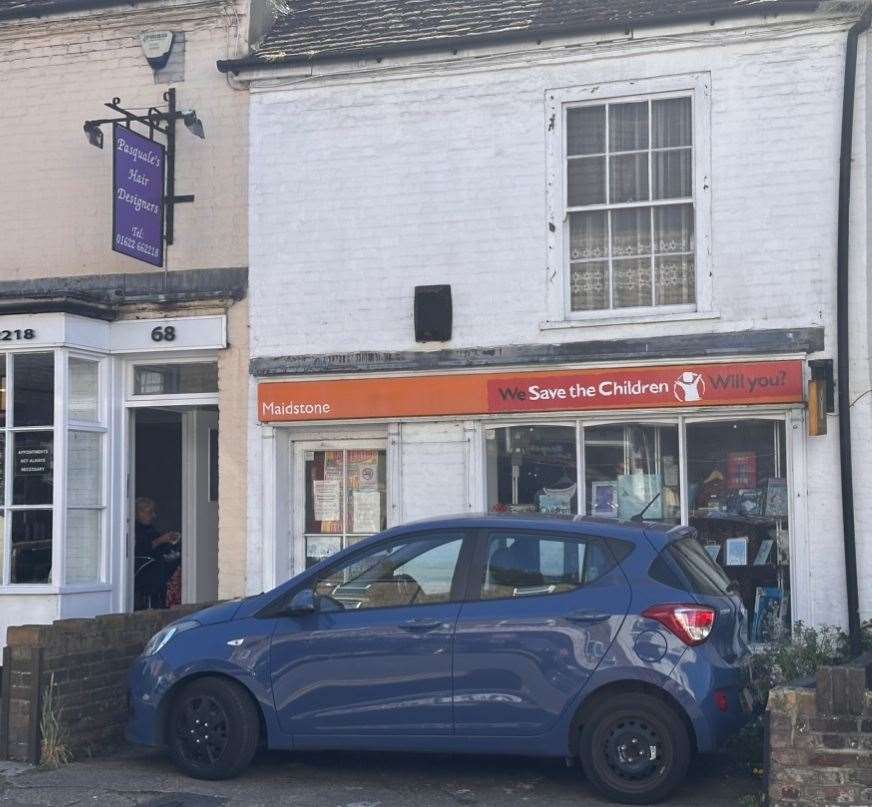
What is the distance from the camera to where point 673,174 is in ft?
36.7

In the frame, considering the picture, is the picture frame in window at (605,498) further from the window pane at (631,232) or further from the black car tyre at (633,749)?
the black car tyre at (633,749)

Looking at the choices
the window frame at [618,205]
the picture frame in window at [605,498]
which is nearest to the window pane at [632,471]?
the picture frame in window at [605,498]

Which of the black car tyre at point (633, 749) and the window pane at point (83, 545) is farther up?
the window pane at point (83, 545)

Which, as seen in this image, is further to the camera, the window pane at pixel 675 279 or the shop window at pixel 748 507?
the window pane at pixel 675 279

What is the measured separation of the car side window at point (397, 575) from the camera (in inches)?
325

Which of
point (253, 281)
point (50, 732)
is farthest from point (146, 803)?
point (253, 281)

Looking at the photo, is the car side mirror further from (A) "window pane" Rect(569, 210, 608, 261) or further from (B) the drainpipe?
(A) "window pane" Rect(569, 210, 608, 261)

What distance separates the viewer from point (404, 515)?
38.0ft

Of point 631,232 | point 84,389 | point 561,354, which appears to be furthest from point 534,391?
point 84,389

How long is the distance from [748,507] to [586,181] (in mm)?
3093

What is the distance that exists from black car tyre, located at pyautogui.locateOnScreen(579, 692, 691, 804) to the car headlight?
2675mm

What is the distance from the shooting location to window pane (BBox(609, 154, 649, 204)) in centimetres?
1125

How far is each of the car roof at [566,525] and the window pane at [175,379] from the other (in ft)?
15.2

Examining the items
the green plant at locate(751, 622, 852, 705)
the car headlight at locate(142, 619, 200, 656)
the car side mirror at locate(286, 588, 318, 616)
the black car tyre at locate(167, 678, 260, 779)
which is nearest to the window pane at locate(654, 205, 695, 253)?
the green plant at locate(751, 622, 852, 705)
